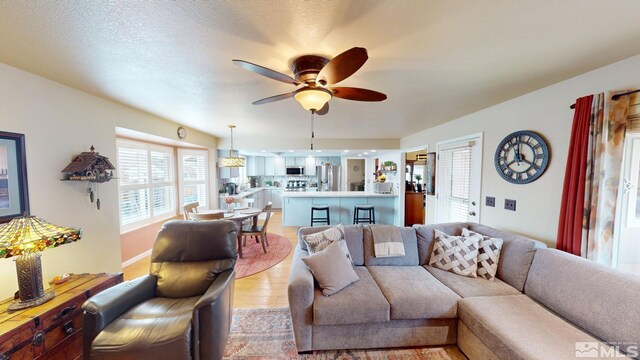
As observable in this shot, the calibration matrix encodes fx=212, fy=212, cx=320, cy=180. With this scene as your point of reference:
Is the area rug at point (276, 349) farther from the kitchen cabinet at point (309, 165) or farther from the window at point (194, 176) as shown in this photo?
the kitchen cabinet at point (309, 165)

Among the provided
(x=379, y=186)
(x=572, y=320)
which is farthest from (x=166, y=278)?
(x=379, y=186)

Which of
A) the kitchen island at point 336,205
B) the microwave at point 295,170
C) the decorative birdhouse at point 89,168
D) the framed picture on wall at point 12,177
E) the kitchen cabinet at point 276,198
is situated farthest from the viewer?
the microwave at point 295,170

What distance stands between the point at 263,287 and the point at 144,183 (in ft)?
9.47

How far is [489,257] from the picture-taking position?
2113mm

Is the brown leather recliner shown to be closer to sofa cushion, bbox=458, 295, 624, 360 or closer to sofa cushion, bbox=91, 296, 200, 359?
sofa cushion, bbox=91, 296, 200, 359

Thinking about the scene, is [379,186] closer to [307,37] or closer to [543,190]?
[543,190]

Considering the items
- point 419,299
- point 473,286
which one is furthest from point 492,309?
point 419,299

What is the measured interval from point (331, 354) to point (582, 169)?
2585 millimetres

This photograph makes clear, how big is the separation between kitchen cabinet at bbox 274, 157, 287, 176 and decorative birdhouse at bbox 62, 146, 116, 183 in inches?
226

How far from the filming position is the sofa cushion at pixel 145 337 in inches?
49.8

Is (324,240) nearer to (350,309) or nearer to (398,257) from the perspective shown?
(350,309)

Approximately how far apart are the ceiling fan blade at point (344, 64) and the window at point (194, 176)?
428 cm

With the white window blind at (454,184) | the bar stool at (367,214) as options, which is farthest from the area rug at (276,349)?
the bar stool at (367,214)

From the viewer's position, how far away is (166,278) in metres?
1.85
